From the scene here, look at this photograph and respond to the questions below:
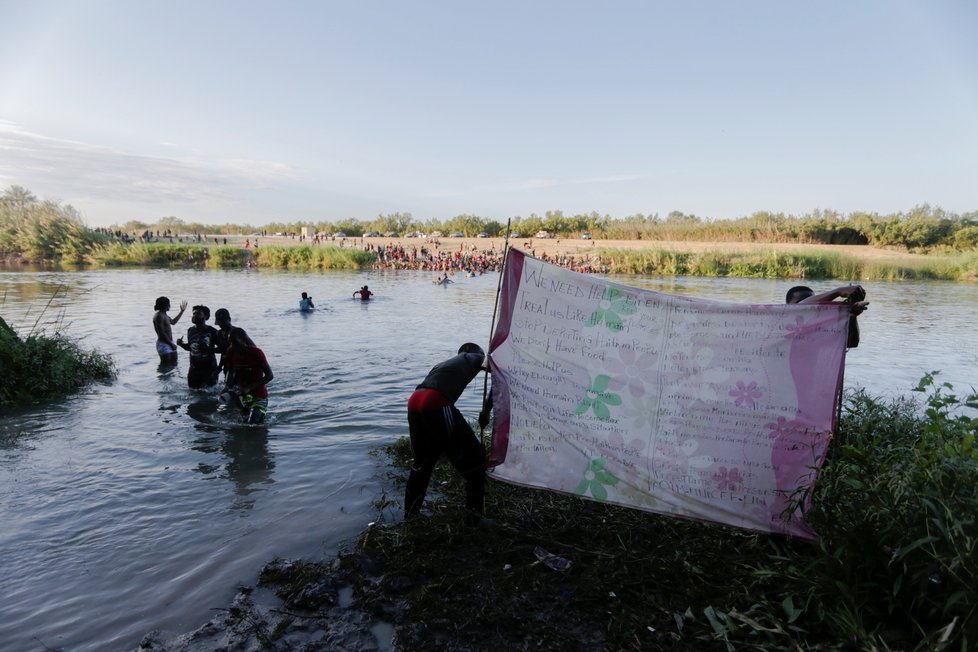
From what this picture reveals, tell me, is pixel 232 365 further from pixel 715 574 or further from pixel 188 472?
pixel 715 574

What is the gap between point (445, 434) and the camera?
4.48 meters

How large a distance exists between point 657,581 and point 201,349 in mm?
8543

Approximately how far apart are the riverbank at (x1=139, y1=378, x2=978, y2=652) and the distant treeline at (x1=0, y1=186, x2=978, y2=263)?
5072 centimetres

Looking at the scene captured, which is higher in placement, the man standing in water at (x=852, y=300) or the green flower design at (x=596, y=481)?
the man standing in water at (x=852, y=300)

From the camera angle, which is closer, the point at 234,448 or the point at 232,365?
the point at 234,448

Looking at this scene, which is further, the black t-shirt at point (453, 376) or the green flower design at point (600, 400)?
the black t-shirt at point (453, 376)

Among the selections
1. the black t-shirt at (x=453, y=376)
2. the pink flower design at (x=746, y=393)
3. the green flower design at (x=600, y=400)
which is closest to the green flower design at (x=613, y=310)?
the green flower design at (x=600, y=400)

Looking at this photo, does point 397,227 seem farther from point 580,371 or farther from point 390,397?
point 580,371

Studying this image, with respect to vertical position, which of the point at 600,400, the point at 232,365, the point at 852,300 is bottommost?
the point at 232,365

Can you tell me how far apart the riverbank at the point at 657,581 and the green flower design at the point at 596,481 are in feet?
1.28

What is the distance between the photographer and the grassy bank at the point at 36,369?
884 cm

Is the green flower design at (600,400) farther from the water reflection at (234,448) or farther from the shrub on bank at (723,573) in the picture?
the water reflection at (234,448)

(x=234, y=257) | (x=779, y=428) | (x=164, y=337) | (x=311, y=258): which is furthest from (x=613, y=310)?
(x=234, y=257)

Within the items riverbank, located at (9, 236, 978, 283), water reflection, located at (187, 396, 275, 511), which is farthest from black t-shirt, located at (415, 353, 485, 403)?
riverbank, located at (9, 236, 978, 283)
